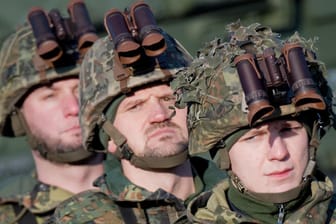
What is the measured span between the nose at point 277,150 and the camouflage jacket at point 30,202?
2.63 m

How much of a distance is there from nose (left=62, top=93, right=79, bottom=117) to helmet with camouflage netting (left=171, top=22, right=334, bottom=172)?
5.78 feet

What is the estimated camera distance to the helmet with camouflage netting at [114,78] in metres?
7.89

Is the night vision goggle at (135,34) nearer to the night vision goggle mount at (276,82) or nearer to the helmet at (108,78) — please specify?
the helmet at (108,78)

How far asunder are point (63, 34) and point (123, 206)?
64.9 inches

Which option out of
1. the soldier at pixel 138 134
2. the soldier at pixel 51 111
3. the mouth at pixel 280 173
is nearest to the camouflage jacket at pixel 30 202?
the soldier at pixel 51 111

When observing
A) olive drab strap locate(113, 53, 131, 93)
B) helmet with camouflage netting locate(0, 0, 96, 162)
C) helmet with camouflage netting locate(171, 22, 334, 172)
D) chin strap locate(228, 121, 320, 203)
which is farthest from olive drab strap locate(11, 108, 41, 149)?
chin strap locate(228, 121, 320, 203)

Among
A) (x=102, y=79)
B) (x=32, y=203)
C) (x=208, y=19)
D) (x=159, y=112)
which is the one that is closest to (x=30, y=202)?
(x=32, y=203)

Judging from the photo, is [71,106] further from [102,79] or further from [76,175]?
[102,79]

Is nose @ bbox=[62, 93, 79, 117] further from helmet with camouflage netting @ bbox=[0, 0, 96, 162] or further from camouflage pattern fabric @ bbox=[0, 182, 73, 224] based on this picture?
camouflage pattern fabric @ bbox=[0, 182, 73, 224]

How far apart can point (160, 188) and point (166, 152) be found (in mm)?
247

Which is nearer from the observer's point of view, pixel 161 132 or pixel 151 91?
pixel 161 132

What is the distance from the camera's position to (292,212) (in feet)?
22.3

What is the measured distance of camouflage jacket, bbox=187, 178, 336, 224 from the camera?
22.2ft

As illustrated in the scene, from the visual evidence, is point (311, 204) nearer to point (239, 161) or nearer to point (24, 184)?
point (239, 161)
